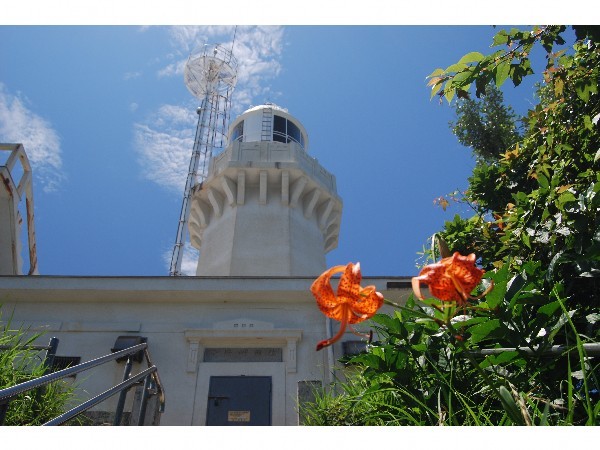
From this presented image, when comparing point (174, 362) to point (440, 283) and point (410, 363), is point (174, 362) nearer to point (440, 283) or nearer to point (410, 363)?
point (410, 363)

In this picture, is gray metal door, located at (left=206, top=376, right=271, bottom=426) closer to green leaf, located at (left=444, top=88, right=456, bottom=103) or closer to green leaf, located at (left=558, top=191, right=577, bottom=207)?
green leaf, located at (left=558, top=191, right=577, bottom=207)

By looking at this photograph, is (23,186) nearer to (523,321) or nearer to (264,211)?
(264,211)

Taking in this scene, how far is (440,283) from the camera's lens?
43.4 inches

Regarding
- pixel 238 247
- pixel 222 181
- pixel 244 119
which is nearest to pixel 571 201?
pixel 238 247

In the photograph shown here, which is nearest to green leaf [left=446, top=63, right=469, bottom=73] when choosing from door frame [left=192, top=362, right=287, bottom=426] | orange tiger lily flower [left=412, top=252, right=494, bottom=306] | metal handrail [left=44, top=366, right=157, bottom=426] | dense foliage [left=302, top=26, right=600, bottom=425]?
dense foliage [left=302, top=26, right=600, bottom=425]

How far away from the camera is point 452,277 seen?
3.60ft

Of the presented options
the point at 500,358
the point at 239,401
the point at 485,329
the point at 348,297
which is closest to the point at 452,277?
the point at 348,297

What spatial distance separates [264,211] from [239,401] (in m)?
6.46

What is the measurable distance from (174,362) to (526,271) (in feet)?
23.0

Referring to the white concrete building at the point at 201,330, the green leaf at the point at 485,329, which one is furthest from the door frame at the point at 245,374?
the green leaf at the point at 485,329

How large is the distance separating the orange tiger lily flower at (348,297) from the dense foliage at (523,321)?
15cm

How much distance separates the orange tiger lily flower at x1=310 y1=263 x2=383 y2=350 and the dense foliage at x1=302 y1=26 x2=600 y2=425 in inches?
5.7

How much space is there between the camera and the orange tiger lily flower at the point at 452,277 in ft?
3.58

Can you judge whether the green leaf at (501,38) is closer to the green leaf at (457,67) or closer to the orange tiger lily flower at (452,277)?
the green leaf at (457,67)
